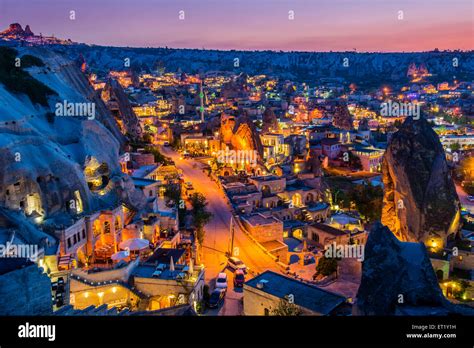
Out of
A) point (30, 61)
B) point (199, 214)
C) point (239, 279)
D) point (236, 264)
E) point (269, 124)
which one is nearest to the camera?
point (239, 279)

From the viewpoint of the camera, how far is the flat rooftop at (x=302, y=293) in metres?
11.8

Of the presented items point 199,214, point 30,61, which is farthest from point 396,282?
point 30,61

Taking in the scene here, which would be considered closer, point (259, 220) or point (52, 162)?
point (52, 162)

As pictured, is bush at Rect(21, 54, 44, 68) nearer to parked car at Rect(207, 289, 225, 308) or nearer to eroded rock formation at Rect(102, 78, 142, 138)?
eroded rock formation at Rect(102, 78, 142, 138)

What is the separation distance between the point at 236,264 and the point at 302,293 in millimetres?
5435

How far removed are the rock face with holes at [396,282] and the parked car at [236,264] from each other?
9.06m

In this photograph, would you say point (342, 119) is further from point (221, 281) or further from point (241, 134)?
point (221, 281)

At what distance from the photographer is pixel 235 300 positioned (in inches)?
588

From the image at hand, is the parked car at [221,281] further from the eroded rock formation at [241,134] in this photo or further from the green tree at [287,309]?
the eroded rock formation at [241,134]

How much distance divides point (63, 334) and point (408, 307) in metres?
5.51

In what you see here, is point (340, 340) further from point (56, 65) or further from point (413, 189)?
point (56, 65)

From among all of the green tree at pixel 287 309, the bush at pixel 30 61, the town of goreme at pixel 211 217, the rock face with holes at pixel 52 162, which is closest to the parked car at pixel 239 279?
the town of goreme at pixel 211 217

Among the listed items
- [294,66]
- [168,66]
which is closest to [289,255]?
[168,66]

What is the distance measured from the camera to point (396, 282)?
7719mm
